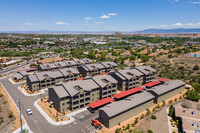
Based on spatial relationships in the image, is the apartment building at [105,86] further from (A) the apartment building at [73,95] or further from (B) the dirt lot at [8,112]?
(B) the dirt lot at [8,112]

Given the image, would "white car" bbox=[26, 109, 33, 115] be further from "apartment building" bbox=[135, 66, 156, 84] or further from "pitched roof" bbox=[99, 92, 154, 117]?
"apartment building" bbox=[135, 66, 156, 84]

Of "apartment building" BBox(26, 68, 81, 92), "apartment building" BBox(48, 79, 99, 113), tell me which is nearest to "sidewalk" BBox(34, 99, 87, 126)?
"apartment building" BBox(48, 79, 99, 113)

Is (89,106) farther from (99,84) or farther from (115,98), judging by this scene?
(115,98)

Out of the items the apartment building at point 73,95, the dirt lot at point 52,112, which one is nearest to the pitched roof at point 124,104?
the apartment building at point 73,95

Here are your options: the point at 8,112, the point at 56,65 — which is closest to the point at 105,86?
the point at 8,112

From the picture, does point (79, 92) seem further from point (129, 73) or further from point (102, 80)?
point (129, 73)

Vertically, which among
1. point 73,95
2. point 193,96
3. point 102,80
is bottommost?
point 193,96

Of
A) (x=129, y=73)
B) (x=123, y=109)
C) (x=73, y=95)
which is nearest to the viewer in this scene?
(x=123, y=109)

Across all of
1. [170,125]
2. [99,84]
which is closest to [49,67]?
[99,84]
